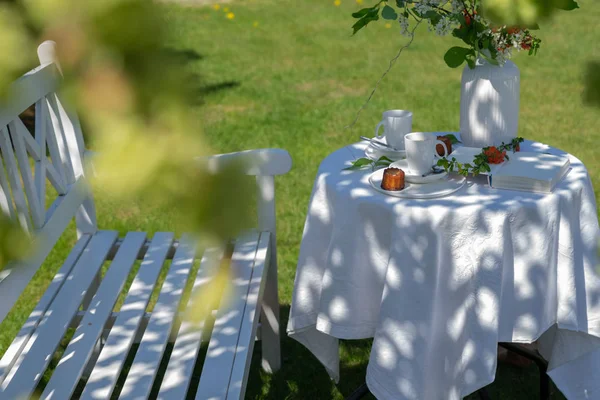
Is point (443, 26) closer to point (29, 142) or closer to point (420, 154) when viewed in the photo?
point (420, 154)

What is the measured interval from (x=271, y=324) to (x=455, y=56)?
1249 mm

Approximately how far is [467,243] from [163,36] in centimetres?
187

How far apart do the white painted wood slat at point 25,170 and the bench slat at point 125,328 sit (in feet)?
1.30

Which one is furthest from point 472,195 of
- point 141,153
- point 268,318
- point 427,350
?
point 141,153

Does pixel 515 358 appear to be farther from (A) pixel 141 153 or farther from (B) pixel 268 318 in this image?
(A) pixel 141 153

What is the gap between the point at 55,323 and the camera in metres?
2.15

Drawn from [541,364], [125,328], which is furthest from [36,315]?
[541,364]

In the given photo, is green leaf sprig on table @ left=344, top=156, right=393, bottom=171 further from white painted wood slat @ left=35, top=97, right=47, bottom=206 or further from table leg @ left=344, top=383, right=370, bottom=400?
white painted wood slat @ left=35, top=97, right=47, bottom=206

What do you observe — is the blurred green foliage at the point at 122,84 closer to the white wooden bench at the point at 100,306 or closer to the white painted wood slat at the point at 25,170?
the white wooden bench at the point at 100,306

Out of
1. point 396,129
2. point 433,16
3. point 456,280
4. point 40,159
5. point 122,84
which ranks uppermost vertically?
point 122,84

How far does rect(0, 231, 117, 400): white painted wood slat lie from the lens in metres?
1.85

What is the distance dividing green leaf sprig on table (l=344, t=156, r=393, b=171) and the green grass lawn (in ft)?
1.35

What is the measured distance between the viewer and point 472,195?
2107 millimetres

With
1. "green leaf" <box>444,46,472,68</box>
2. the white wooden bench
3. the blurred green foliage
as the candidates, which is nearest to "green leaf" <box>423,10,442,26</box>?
"green leaf" <box>444,46,472,68</box>
